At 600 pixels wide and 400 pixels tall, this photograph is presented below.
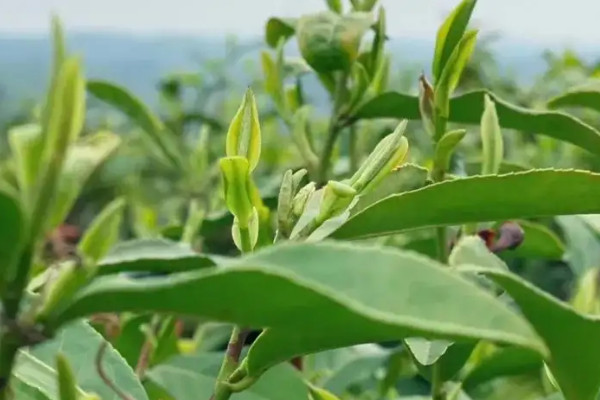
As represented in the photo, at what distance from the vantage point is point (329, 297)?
250mm

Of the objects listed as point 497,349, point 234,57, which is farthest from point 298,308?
point 234,57

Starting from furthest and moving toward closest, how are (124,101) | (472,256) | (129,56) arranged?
(129,56) < (124,101) < (472,256)

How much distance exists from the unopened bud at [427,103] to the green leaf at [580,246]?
39 centimetres

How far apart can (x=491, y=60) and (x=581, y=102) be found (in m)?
1.26

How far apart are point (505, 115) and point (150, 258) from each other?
13.4 inches

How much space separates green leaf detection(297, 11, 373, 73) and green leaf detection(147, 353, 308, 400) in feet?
0.67

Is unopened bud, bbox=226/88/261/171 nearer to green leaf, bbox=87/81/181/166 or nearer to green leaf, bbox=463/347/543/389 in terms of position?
green leaf, bbox=463/347/543/389

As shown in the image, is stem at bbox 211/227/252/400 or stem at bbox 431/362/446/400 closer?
stem at bbox 211/227/252/400

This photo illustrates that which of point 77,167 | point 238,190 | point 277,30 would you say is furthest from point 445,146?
point 277,30

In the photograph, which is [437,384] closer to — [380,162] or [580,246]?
[380,162]

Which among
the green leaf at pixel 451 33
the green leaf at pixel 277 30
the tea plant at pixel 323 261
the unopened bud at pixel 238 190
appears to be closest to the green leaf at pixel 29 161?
the tea plant at pixel 323 261

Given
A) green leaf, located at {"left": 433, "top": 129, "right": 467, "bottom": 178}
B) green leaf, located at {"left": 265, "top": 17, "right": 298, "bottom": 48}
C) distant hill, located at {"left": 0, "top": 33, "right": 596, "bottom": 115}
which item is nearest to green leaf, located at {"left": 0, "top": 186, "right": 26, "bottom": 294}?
green leaf, located at {"left": 433, "top": 129, "right": 467, "bottom": 178}

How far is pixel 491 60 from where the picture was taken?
1854 mm

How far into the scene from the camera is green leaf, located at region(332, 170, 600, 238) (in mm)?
377
